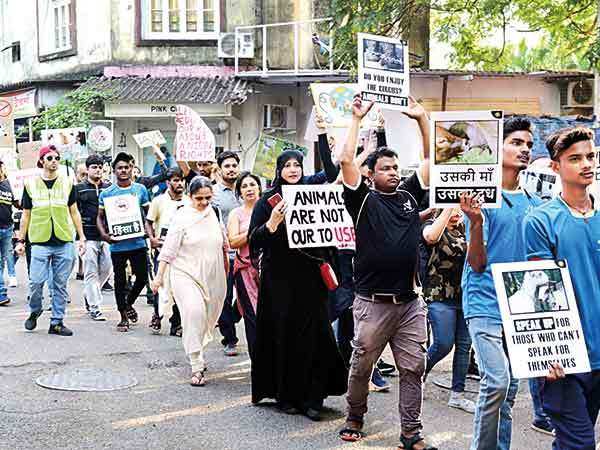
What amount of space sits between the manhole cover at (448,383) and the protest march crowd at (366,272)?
0.89 feet

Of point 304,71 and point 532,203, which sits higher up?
point 304,71

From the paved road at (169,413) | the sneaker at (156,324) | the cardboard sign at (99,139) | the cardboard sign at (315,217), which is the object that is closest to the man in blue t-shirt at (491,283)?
the paved road at (169,413)

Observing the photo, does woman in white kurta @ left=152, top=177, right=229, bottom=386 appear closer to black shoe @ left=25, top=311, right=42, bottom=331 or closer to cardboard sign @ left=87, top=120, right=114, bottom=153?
black shoe @ left=25, top=311, right=42, bottom=331

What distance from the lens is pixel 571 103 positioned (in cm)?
2047

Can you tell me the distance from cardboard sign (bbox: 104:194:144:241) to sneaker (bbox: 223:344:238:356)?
2.18 metres

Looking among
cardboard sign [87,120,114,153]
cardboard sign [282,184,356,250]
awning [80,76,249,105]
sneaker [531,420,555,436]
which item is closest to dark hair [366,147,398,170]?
cardboard sign [282,184,356,250]

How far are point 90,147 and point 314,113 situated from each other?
13.0m

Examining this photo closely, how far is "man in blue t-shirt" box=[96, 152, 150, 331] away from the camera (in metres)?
10.8

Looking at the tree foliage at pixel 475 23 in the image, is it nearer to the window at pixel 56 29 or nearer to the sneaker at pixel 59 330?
the sneaker at pixel 59 330

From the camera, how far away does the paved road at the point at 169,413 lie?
253 inches

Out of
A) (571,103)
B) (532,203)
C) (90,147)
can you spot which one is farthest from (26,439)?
(571,103)

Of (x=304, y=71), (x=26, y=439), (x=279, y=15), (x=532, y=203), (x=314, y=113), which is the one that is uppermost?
(x=279, y=15)

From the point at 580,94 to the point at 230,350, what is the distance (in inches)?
530

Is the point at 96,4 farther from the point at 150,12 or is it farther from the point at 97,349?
the point at 97,349
